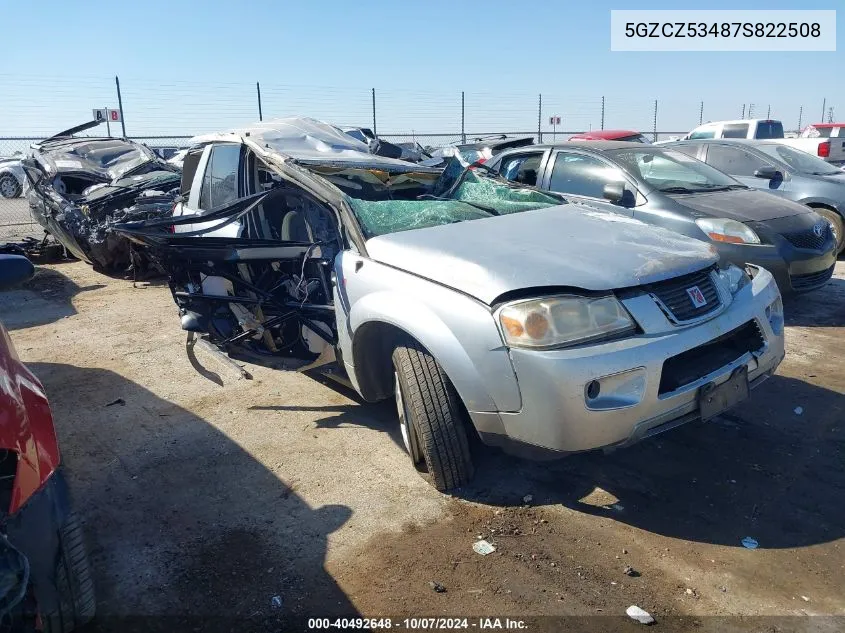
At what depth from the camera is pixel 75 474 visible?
11.6 ft

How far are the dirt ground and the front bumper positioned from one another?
474 mm

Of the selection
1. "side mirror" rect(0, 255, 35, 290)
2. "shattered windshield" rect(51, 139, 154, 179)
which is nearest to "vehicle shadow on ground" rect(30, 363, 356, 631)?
"side mirror" rect(0, 255, 35, 290)

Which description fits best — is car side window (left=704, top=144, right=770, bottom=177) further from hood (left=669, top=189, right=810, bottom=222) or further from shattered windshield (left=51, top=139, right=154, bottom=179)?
shattered windshield (left=51, top=139, right=154, bottom=179)

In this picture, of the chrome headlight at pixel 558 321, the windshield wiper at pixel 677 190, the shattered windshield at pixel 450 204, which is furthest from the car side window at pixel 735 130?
the chrome headlight at pixel 558 321

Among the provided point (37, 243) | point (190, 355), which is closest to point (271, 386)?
point (190, 355)

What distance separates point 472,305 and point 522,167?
14.6 feet

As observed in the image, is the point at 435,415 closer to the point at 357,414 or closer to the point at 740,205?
the point at 357,414

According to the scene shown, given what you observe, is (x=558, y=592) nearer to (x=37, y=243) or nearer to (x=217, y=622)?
(x=217, y=622)

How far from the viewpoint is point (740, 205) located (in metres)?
6.02

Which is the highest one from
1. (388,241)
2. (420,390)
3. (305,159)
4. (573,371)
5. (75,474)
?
(305,159)

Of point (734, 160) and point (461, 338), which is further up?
point (734, 160)

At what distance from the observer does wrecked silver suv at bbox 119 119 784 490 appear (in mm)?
2629

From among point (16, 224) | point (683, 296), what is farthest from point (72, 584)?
point (16, 224)

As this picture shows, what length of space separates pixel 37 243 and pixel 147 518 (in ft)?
27.8
